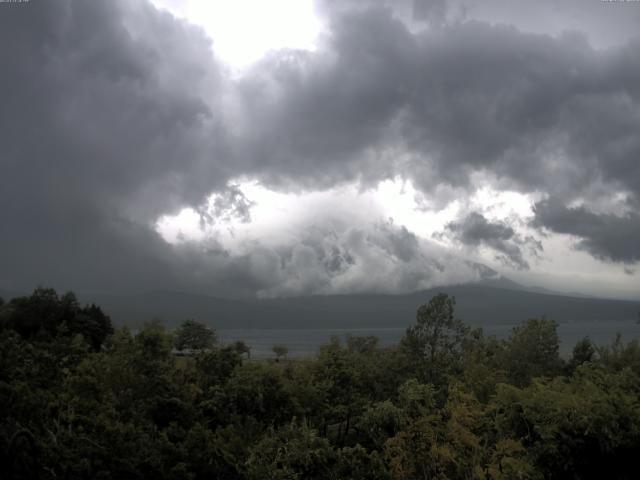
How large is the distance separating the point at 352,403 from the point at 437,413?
4298 mm

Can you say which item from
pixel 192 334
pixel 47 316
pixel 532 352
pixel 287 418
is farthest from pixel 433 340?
Result: pixel 47 316

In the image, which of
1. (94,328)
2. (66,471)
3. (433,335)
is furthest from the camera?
(94,328)

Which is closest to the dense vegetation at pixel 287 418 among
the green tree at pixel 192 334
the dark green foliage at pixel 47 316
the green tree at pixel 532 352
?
the green tree at pixel 532 352

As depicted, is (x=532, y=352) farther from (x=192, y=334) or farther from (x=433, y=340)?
(x=192, y=334)

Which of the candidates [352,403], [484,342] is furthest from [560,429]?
[484,342]

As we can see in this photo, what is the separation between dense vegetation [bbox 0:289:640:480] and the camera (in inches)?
624

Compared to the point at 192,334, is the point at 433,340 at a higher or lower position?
higher

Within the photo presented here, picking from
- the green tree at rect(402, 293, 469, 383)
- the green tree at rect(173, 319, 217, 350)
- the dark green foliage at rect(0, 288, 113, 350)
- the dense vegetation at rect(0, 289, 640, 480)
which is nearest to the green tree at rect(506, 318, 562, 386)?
the green tree at rect(402, 293, 469, 383)

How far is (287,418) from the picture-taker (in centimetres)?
2197

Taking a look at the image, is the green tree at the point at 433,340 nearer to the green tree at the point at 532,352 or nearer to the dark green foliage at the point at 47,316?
the green tree at the point at 532,352

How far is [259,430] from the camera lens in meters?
20.5

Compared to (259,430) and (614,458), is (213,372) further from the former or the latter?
(614,458)

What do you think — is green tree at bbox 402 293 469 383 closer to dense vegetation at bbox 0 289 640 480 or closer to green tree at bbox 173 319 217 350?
dense vegetation at bbox 0 289 640 480

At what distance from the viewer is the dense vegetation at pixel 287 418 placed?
1586 cm
